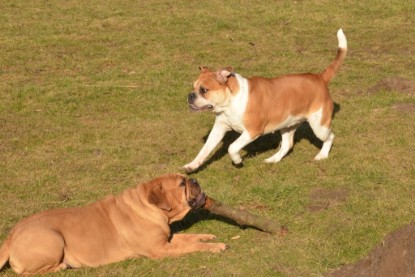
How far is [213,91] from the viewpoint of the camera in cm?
970

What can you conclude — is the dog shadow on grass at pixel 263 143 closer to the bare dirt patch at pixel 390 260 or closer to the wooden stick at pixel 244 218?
the wooden stick at pixel 244 218

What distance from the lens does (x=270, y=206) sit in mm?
8641

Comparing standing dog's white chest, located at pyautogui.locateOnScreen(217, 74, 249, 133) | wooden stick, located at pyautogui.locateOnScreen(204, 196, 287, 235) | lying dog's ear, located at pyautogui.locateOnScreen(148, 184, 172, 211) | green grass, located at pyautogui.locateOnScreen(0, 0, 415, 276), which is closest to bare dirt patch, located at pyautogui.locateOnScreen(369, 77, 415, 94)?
green grass, located at pyautogui.locateOnScreen(0, 0, 415, 276)

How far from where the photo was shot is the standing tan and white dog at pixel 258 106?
9.77m

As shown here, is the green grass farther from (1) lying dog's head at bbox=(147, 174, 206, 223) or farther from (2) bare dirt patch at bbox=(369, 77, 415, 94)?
(1) lying dog's head at bbox=(147, 174, 206, 223)

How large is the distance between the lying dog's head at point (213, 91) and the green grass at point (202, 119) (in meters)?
0.93

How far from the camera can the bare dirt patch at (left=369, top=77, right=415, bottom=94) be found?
1361 cm

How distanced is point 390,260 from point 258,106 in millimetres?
3799

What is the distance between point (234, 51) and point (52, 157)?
7404 mm

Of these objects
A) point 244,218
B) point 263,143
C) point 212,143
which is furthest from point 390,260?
point 263,143

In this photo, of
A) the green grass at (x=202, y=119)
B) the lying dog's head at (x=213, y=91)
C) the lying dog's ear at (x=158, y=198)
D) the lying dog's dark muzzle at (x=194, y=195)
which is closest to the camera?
the lying dog's ear at (x=158, y=198)

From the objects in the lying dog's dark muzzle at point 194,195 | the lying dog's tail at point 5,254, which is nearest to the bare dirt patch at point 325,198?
the lying dog's dark muzzle at point 194,195

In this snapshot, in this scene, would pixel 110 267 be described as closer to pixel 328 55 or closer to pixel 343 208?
pixel 343 208

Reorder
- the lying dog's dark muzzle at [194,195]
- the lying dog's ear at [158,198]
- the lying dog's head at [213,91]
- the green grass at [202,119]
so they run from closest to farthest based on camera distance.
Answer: the lying dog's ear at [158,198]
the lying dog's dark muzzle at [194,195]
the green grass at [202,119]
the lying dog's head at [213,91]
